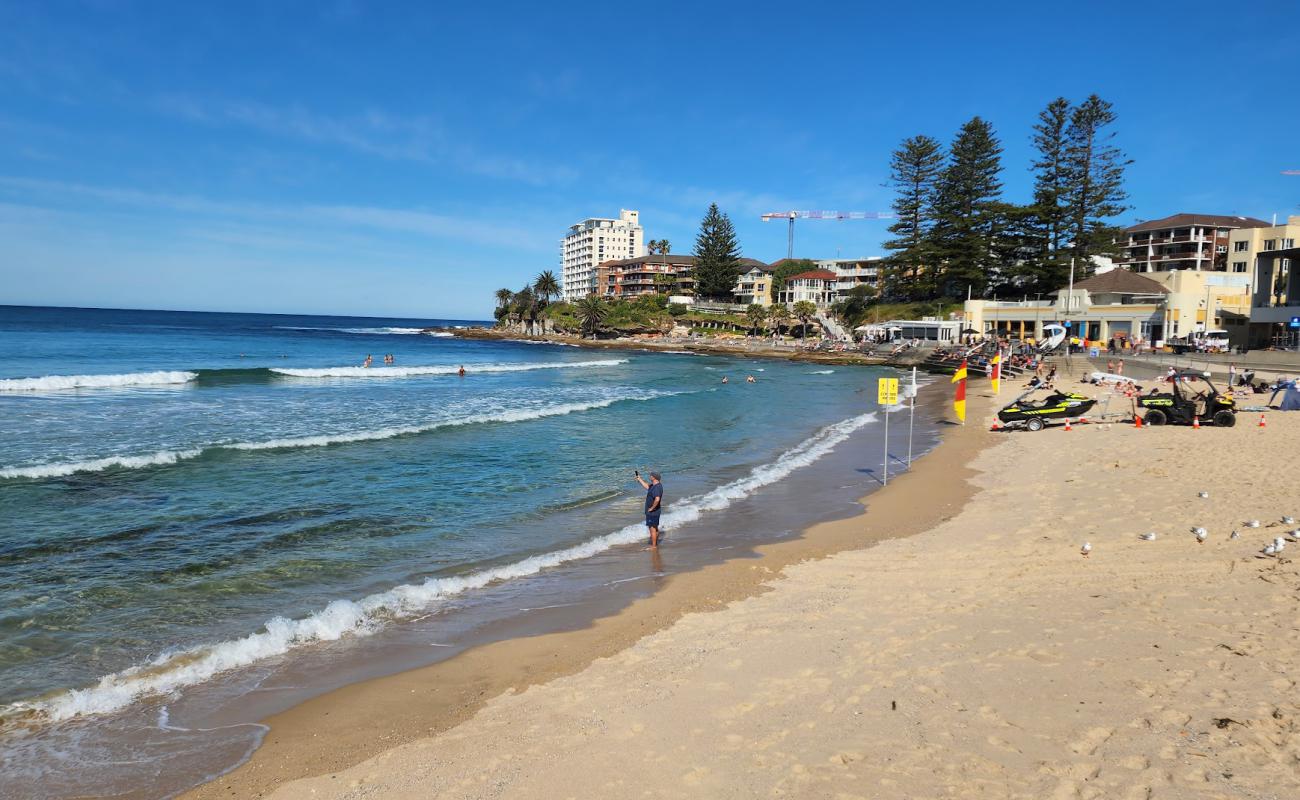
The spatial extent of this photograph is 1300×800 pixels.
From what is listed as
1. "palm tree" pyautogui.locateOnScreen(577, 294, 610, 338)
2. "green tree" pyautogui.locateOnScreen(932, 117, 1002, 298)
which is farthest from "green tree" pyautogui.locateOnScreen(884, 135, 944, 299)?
"palm tree" pyautogui.locateOnScreen(577, 294, 610, 338)

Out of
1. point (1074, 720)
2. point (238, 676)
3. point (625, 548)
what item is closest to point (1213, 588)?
point (1074, 720)

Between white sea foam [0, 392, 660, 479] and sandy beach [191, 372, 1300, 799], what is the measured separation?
567 inches

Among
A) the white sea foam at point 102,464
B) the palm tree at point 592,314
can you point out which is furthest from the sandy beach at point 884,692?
the palm tree at point 592,314

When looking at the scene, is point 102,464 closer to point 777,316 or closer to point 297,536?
point 297,536

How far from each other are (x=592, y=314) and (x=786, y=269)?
35.9 m

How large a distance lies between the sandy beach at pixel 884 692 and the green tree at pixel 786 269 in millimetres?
104908

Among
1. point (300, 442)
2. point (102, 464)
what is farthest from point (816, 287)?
point (102, 464)

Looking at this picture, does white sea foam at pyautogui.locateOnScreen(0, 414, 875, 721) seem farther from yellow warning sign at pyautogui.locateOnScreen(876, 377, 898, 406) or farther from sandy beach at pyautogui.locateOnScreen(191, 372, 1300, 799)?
yellow warning sign at pyautogui.locateOnScreen(876, 377, 898, 406)

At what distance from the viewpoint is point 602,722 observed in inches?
232

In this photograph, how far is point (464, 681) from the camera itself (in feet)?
23.1

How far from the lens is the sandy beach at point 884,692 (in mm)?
4859

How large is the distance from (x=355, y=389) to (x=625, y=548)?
31782 mm

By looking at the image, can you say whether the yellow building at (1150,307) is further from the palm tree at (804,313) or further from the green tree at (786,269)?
the green tree at (786,269)

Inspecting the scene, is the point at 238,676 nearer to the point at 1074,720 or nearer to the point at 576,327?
the point at 1074,720
